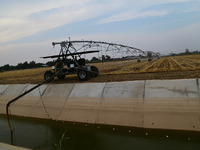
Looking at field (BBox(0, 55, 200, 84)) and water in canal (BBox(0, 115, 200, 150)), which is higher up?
field (BBox(0, 55, 200, 84))

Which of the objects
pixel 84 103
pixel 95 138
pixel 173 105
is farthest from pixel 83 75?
pixel 173 105

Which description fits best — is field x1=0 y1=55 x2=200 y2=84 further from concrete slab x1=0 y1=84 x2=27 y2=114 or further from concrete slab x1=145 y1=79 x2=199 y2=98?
concrete slab x1=0 y1=84 x2=27 y2=114

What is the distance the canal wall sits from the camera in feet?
29.4

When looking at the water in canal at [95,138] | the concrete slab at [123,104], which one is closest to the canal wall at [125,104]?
the concrete slab at [123,104]

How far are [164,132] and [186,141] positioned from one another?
3.75ft

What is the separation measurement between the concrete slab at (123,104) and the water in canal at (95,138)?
462 mm

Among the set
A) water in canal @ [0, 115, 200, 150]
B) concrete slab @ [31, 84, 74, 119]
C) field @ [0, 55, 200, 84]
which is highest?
field @ [0, 55, 200, 84]

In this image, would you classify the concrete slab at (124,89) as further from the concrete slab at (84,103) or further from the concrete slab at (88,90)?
the concrete slab at (84,103)

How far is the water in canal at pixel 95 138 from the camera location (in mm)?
7535

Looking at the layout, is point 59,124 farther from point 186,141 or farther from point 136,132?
point 186,141

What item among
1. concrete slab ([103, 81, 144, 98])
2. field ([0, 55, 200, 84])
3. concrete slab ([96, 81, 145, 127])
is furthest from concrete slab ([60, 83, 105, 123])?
field ([0, 55, 200, 84])

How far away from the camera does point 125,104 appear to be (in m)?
10.6

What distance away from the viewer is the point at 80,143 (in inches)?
326

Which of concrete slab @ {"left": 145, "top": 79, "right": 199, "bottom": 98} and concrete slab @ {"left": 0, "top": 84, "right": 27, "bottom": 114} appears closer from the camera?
concrete slab @ {"left": 145, "top": 79, "right": 199, "bottom": 98}
